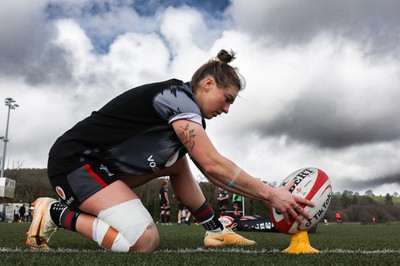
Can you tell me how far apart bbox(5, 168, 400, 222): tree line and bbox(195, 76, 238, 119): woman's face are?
2431 centimetres

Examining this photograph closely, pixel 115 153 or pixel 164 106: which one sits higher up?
pixel 164 106

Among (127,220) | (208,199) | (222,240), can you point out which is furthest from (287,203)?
(208,199)

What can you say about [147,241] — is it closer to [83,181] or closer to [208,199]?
[83,181]

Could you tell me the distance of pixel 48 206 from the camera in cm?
373

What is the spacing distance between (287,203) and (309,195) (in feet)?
1.04

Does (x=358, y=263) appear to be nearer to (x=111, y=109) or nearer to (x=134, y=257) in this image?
(x=134, y=257)

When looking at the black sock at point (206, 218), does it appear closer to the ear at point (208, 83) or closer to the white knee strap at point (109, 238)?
the white knee strap at point (109, 238)

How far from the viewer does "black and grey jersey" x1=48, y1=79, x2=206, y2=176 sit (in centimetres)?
310

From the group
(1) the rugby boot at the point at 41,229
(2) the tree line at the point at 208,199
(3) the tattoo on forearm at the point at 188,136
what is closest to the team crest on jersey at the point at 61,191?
→ (1) the rugby boot at the point at 41,229

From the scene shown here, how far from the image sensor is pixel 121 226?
2975mm

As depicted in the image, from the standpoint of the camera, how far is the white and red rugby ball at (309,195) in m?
3.08

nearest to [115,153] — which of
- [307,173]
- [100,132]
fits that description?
[100,132]

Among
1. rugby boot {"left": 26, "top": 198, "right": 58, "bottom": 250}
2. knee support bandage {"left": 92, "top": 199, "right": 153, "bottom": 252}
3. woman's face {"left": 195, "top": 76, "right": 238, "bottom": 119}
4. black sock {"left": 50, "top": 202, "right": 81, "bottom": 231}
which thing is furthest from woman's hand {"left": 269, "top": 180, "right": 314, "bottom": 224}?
rugby boot {"left": 26, "top": 198, "right": 58, "bottom": 250}

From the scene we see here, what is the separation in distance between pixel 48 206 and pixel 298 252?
223 cm
